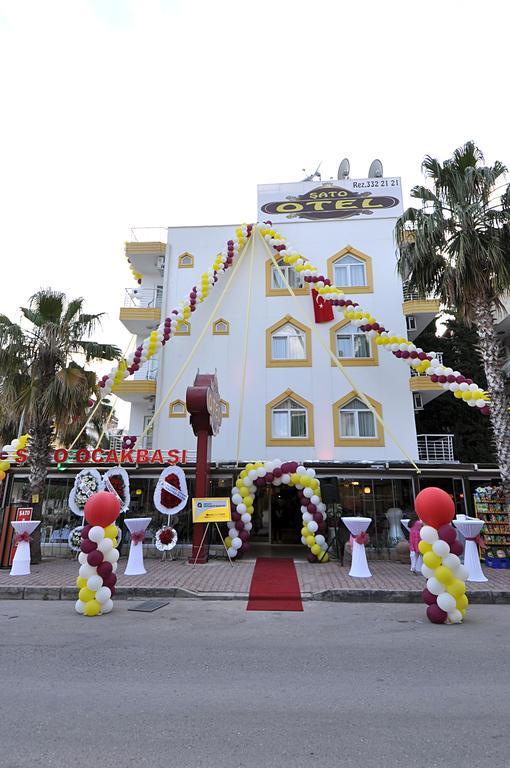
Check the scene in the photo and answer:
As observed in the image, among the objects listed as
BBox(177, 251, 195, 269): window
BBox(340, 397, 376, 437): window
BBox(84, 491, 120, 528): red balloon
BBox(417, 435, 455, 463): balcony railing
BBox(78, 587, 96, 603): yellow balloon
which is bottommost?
BBox(78, 587, 96, 603): yellow balloon

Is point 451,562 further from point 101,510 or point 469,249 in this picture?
point 469,249

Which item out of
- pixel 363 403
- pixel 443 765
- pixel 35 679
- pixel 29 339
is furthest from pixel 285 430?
pixel 443 765

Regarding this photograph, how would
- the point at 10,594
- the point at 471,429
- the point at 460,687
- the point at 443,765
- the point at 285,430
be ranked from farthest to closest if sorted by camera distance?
1. the point at 471,429
2. the point at 285,430
3. the point at 10,594
4. the point at 460,687
5. the point at 443,765

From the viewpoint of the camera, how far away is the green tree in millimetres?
23688

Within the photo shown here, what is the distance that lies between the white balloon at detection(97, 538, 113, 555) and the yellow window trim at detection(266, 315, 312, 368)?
11.6m

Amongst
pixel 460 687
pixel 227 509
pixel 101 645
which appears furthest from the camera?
pixel 227 509

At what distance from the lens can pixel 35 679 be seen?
191 inches

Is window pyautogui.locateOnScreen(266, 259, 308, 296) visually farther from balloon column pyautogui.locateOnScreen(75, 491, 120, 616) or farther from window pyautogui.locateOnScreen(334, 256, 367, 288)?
balloon column pyautogui.locateOnScreen(75, 491, 120, 616)

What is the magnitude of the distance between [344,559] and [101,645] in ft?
29.4

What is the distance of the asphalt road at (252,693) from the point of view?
3.39 meters

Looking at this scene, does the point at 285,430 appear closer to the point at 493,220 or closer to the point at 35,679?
the point at 493,220

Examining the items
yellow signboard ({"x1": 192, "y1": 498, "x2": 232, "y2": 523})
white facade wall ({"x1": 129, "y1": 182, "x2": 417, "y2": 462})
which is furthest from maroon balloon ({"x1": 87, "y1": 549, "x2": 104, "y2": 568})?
white facade wall ({"x1": 129, "y1": 182, "x2": 417, "y2": 462})

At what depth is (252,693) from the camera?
4.48 metres

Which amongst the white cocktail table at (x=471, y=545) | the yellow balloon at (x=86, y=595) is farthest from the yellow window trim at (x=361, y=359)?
the yellow balloon at (x=86, y=595)
